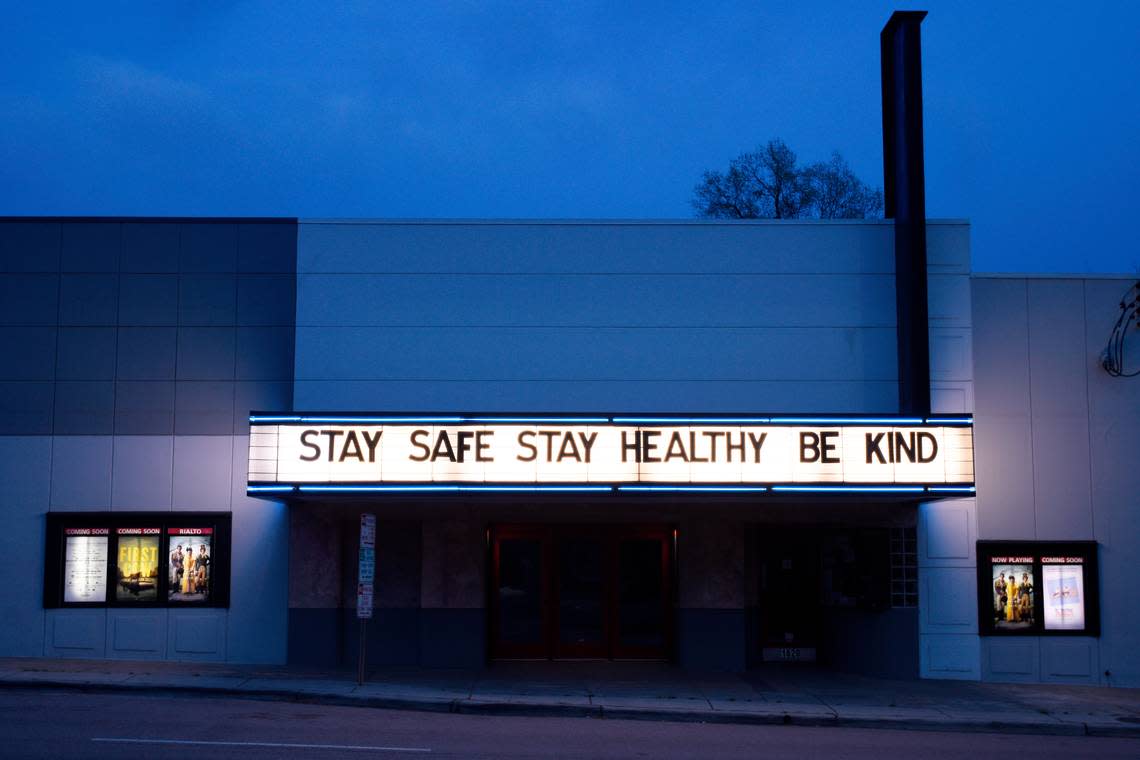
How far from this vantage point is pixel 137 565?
61.5 feet

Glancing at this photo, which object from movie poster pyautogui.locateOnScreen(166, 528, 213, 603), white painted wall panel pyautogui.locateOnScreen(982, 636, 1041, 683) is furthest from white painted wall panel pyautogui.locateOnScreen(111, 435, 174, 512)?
white painted wall panel pyautogui.locateOnScreen(982, 636, 1041, 683)

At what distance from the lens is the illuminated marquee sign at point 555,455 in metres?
16.5

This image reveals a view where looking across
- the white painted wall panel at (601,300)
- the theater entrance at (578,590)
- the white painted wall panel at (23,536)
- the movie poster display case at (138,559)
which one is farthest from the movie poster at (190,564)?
the theater entrance at (578,590)

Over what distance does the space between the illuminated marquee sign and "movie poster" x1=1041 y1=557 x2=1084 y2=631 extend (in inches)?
127

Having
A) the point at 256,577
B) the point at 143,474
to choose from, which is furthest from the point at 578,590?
the point at 143,474

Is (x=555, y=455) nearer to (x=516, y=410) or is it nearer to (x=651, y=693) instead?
(x=516, y=410)

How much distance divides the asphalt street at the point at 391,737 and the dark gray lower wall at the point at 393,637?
9.96 feet

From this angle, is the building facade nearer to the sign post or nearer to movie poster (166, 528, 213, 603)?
movie poster (166, 528, 213, 603)

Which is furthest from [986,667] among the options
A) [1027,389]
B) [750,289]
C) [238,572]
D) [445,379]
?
[238,572]

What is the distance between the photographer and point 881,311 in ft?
62.6

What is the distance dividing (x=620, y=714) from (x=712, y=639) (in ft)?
→ 13.7

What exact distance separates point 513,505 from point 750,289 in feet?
→ 17.8

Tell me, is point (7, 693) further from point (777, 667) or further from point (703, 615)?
point (777, 667)

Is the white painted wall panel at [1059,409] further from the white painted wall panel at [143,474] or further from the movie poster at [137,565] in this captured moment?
the movie poster at [137,565]
